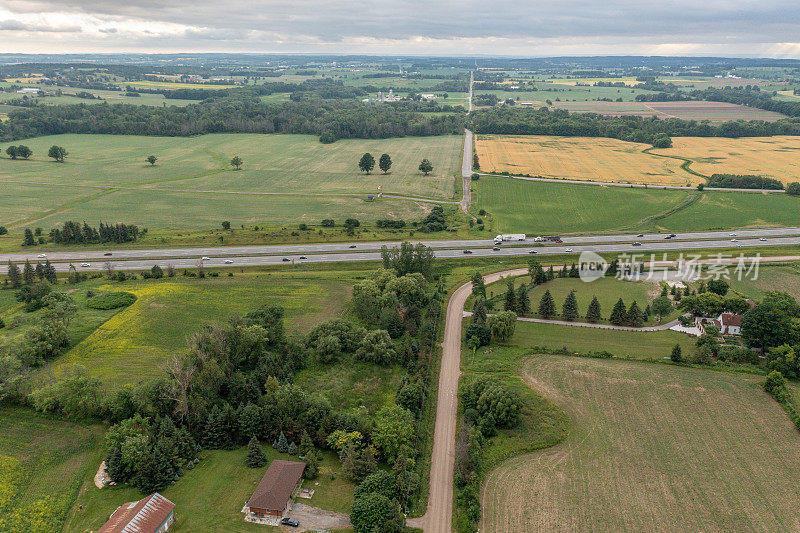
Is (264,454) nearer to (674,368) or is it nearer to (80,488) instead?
(80,488)

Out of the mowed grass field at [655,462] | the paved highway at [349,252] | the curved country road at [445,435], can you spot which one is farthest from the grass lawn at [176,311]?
the mowed grass field at [655,462]

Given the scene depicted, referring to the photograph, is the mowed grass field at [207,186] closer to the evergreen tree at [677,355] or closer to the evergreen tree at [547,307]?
the evergreen tree at [547,307]

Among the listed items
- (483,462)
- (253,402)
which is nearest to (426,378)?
(483,462)

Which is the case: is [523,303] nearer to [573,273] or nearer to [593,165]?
[573,273]

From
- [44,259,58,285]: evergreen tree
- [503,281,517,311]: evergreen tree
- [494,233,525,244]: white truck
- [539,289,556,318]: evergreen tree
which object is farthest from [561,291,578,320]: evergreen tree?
[44,259,58,285]: evergreen tree

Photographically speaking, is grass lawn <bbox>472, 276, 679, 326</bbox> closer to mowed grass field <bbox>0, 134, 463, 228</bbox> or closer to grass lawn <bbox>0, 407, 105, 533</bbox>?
mowed grass field <bbox>0, 134, 463, 228</bbox>

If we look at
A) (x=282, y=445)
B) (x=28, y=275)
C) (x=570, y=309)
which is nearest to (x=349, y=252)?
(x=570, y=309)

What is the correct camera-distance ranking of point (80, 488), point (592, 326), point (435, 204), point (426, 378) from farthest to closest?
point (435, 204)
point (592, 326)
point (426, 378)
point (80, 488)
